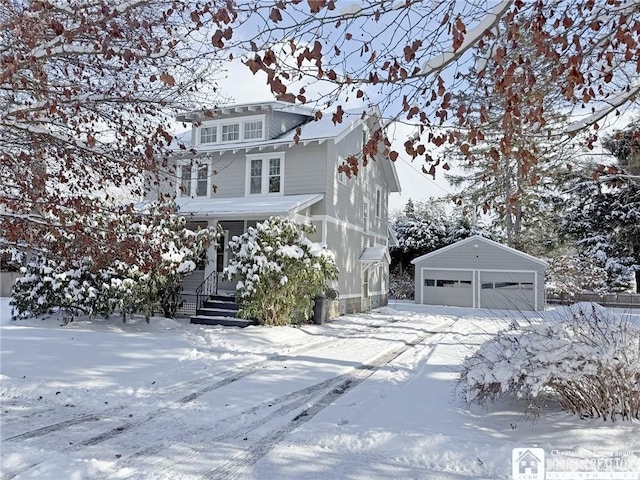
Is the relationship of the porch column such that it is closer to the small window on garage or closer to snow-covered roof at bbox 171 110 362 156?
snow-covered roof at bbox 171 110 362 156

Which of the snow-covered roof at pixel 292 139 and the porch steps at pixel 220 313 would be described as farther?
the snow-covered roof at pixel 292 139

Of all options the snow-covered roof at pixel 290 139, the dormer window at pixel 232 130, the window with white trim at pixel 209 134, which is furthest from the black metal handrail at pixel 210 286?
the window with white trim at pixel 209 134

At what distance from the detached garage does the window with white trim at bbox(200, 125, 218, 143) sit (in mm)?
13946

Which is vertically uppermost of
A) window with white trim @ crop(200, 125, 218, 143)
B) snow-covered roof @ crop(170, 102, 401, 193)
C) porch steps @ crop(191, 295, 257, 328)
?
window with white trim @ crop(200, 125, 218, 143)

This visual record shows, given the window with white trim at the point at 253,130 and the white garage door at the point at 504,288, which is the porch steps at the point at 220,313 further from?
the white garage door at the point at 504,288

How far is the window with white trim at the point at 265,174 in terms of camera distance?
17203 mm

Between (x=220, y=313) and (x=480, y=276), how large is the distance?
52.7 ft

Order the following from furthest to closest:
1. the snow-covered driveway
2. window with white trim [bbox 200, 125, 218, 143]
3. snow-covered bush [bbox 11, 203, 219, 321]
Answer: window with white trim [bbox 200, 125, 218, 143] → snow-covered bush [bbox 11, 203, 219, 321] → the snow-covered driveway

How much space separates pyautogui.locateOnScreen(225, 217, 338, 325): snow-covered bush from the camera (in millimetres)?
12758

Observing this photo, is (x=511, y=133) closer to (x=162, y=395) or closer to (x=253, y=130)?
(x=162, y=395)

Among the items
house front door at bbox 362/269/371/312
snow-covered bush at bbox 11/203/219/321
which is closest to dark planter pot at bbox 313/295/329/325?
snow-covered bush at bbox 11/203/219/321

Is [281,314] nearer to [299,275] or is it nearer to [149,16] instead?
[299,275]

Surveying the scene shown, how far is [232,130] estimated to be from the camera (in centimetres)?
1853

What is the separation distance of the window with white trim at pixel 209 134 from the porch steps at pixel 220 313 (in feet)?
23.3
